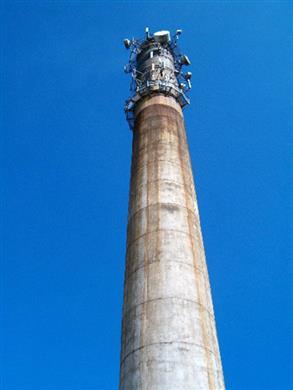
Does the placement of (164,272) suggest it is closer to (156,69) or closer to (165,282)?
(165,282)

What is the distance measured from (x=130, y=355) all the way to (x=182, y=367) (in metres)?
2.06

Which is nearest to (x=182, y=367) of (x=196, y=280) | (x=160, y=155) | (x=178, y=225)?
(x=196, y=280)

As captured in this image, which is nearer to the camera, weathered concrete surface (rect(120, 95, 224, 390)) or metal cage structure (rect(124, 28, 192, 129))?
weathered concrete surface (rect(120, 95, 224, 390))

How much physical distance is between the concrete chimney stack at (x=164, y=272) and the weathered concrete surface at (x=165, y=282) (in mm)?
27

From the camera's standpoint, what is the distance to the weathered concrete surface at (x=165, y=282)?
49.0ft

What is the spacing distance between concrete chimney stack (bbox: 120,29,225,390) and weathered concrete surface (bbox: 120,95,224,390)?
0.03 metres

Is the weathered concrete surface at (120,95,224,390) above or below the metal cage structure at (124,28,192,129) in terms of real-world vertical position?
below

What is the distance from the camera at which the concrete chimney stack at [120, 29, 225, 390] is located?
15000 millimetres

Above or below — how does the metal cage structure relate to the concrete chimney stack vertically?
above

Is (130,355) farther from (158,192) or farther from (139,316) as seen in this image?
(158,192)

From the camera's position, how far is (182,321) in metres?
15.8

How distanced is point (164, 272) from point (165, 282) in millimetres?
456

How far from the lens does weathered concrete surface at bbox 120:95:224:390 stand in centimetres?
1495

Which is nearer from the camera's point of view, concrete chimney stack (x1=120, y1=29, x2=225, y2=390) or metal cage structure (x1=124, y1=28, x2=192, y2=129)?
concrete chimney stack (x1=120, y1=29, x2=225, y2=390)
